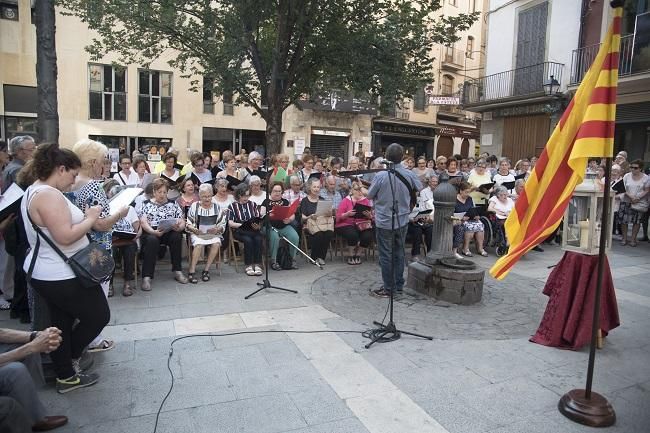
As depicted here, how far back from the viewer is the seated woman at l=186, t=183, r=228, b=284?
649cm

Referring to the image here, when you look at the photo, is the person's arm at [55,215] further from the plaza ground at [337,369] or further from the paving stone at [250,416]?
the paving stone at [250,416]

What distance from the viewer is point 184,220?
6.61 metres

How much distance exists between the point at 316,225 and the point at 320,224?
72mm

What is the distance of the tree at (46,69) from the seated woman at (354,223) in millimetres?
4344

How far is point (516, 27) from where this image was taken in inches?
725

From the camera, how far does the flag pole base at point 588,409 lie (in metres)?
3.18

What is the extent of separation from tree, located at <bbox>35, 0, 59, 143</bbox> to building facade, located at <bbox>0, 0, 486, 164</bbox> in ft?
24.2

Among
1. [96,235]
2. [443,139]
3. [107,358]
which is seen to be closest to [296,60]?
[96,235]

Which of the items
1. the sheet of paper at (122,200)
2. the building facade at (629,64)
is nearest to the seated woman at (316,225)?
the sheet of paper at (122,200)

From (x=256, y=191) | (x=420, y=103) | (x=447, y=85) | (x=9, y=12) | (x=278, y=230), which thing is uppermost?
(x=447, y=85)

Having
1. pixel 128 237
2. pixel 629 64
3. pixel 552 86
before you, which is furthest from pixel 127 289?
pixel 552 86

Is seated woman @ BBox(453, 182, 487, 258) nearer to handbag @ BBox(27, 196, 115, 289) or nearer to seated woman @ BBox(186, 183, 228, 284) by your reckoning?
seated woman @ BBox(186, 183, 228, 284)

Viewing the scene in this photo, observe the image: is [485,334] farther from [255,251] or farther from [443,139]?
[443,139]

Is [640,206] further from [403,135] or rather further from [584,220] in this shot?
[403,135]
